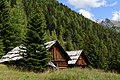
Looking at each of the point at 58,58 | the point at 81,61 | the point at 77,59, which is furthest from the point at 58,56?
the point at 81,61

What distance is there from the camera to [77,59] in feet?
189

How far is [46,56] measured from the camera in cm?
3400

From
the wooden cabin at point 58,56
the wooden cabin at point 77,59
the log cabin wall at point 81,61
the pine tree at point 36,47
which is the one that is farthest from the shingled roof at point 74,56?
the pine tree at point 36,47

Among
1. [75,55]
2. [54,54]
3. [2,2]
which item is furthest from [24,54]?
[2,2]

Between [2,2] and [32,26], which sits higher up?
[2,2]

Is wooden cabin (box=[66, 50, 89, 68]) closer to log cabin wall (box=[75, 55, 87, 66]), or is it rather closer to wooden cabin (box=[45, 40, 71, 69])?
log cabin wall (box=[75, 55, 87, 66])

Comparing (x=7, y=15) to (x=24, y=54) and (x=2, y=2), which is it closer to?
(x=2, y=2)

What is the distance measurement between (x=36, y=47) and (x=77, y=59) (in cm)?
2408

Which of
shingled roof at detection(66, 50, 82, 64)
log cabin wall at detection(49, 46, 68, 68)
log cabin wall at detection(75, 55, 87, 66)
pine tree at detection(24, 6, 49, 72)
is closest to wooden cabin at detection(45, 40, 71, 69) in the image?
log cabin wall at detection(49, 46, 68, 68)

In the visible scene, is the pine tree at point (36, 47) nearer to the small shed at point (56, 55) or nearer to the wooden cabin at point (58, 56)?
the small shed at point (56, 55)

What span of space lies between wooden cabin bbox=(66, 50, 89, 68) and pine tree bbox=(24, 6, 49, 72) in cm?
2024

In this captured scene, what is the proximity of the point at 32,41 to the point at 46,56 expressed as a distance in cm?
306

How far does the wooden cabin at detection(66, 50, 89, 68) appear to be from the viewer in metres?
56.4

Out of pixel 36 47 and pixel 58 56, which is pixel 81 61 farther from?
pixel 36 47
